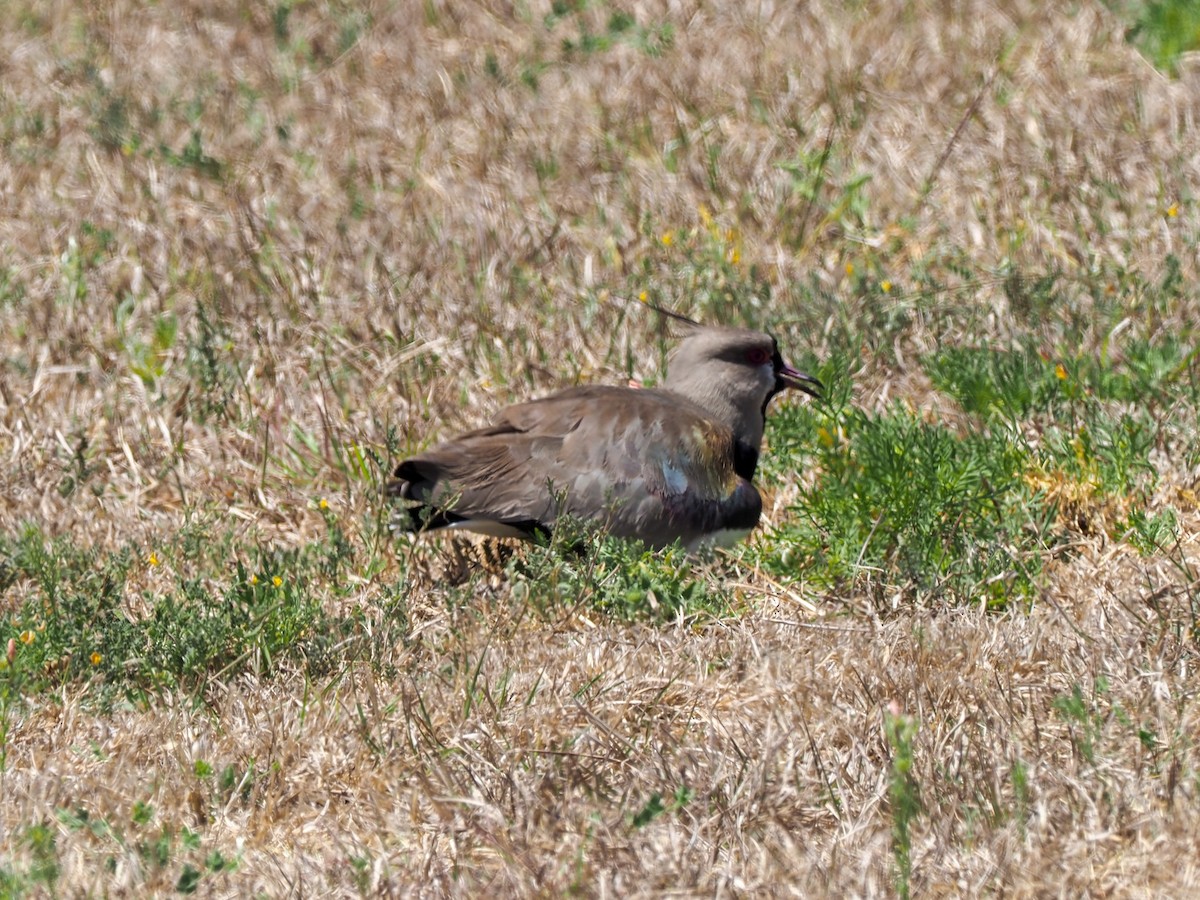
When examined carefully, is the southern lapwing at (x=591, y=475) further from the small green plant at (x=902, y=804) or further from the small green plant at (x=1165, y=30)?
the small green plant at (x=1165, y=30)

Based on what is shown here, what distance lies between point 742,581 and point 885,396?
5.00 feet

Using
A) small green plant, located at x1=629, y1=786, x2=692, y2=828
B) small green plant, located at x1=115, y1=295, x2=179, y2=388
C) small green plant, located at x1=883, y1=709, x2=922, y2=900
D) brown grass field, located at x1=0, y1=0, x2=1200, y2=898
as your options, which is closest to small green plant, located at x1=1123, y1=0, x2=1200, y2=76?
brown grass field, located at x1=0, y1=0, x2=1200, y2=898

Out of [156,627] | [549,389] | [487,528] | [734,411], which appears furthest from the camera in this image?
[549,389]

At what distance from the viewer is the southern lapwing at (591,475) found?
569 cm

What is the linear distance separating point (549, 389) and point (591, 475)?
141 centimetres

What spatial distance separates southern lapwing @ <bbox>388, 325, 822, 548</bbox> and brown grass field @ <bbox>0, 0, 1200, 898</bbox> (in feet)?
0.72

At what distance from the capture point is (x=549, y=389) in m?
7.15

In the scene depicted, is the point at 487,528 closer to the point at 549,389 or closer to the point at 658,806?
the point at 549,389

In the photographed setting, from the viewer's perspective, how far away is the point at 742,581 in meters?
5.62

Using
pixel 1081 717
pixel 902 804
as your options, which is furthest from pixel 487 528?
pixel 902 804

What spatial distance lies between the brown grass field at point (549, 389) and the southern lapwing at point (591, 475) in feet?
0.72

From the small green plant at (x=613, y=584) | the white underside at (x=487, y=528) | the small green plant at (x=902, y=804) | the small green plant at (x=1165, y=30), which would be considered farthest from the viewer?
the small green plant at (x=1165, y=30)

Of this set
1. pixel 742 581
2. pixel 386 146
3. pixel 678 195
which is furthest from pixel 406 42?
pixel 742 581

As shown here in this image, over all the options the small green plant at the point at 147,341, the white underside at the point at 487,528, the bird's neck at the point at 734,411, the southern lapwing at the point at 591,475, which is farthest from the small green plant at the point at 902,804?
the small green plant at the point at 147,341
